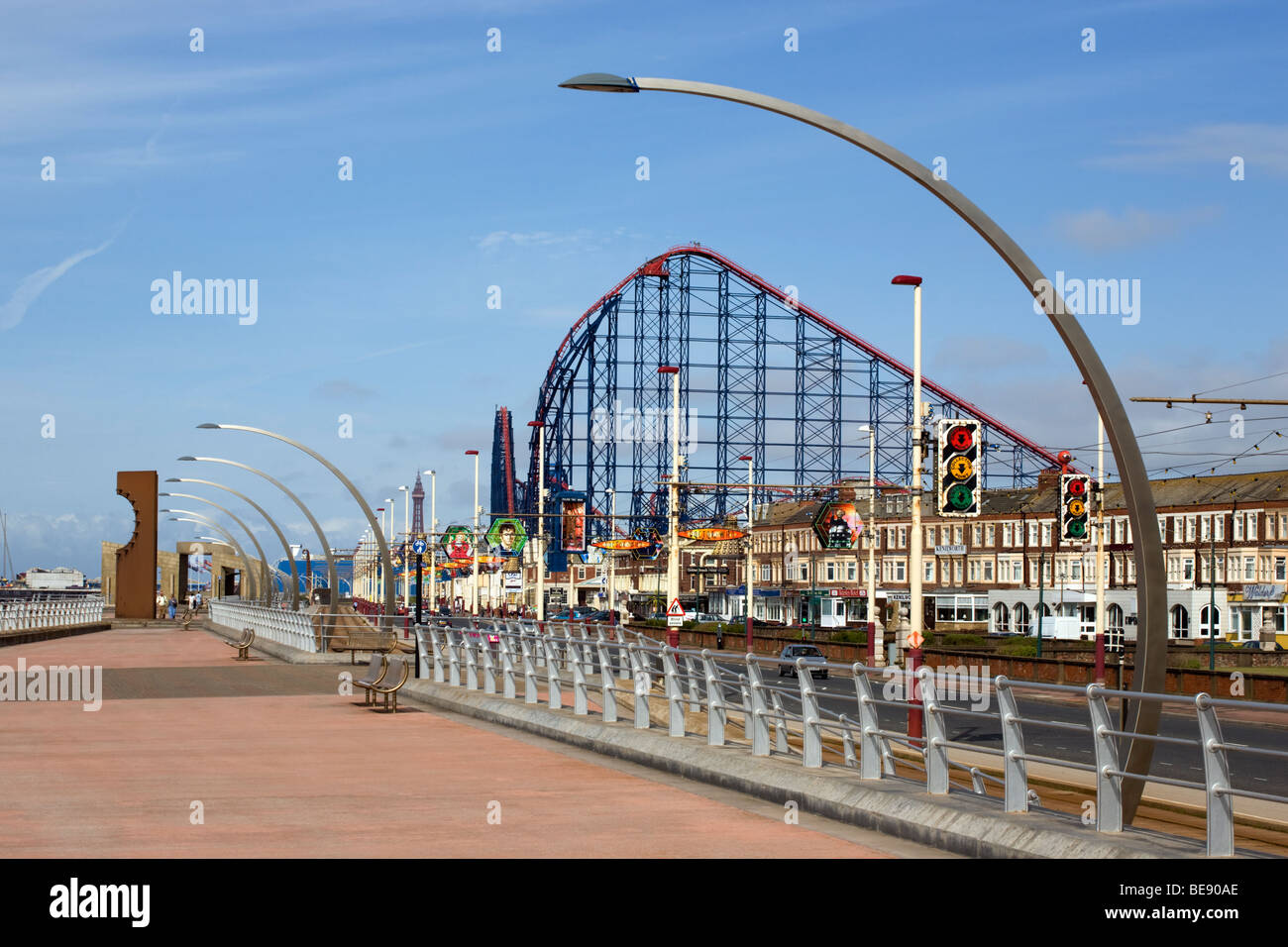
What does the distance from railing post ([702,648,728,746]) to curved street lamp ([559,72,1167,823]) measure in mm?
4540

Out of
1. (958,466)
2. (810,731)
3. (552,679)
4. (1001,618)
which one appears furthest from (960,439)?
(1001,618)

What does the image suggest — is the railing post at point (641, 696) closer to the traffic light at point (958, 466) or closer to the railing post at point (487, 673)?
the traffic light at point (958, 466)

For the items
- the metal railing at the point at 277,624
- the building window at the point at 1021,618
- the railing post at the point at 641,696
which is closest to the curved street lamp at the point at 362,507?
the metal railing at the point at 277,624

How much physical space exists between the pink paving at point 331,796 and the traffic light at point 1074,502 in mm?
21084

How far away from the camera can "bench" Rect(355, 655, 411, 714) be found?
77.7 ft

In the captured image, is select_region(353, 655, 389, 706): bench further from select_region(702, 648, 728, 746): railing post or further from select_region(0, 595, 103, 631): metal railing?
select_region(0, 595, 103, 631): metal railing

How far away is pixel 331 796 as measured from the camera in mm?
13156

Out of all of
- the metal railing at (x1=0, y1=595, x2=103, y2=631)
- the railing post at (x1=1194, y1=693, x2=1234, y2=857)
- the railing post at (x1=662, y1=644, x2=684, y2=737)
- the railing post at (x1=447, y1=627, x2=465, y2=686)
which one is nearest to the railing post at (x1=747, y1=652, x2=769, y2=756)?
the railing post at (x1=662, y1=644, x2=684, y2=737)

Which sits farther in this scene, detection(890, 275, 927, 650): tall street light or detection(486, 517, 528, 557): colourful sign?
detection(486, 517, 528, 557): colourful sign
